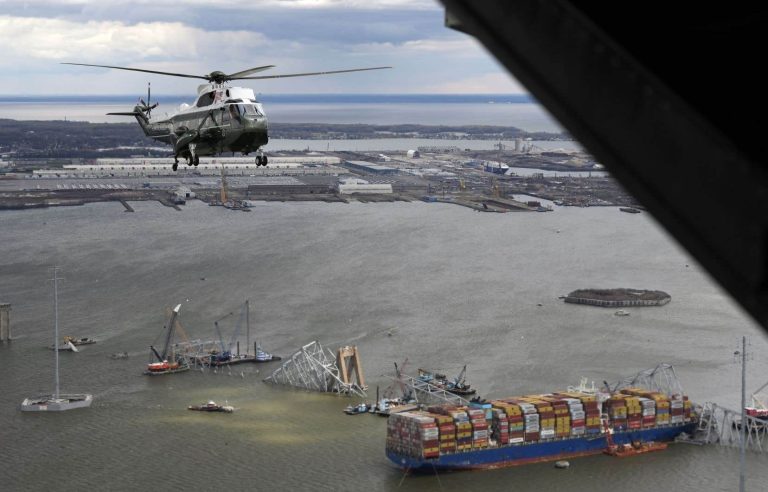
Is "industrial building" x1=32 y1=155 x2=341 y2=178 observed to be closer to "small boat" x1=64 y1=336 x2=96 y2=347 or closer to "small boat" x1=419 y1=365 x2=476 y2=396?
"small boat" x1=64 y1=336 x2=96 y2=347

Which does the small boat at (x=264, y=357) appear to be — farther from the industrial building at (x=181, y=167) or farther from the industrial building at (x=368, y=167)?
the industrial building at (x=368, y=167)

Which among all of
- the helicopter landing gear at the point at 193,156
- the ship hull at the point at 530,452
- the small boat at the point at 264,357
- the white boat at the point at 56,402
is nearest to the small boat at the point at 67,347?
the white boat at the point at 56,402

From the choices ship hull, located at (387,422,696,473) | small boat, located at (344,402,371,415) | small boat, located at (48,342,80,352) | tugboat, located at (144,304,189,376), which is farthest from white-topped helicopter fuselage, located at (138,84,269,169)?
small boat, located at (48,342,80,352)

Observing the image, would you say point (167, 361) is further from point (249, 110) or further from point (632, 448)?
point (249, 110)

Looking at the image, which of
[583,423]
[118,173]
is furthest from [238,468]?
[118,173]

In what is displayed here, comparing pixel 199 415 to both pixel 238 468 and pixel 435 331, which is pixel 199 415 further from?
pixel 435 331
